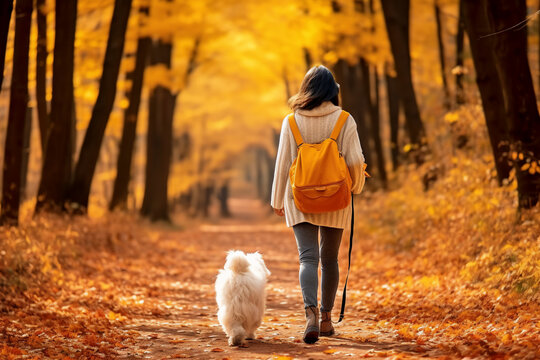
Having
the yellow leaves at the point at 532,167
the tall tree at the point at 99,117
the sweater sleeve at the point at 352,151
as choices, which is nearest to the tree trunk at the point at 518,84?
the yellow leaves at the point at 532,167

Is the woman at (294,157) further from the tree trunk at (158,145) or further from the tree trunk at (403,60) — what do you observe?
the tree trunk at (158,145)

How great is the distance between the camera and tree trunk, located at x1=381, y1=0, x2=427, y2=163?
46.4 feet

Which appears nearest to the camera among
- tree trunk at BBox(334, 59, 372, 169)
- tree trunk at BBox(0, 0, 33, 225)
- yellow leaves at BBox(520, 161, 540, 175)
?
yellow leaves at BBox(520, 161, 540, 175)

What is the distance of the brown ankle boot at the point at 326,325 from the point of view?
5.49 metres

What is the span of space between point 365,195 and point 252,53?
36.8ft

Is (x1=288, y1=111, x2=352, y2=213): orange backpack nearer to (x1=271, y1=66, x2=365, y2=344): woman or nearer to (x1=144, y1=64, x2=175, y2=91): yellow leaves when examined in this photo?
(x1=271, y1=66, x2=365, y2=344): woman

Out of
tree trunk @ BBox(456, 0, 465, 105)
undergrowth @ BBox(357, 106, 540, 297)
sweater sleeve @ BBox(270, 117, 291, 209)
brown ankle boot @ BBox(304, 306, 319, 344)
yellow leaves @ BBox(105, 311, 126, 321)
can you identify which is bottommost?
yellow leaves @ BBox(105, 311, 126, 321)

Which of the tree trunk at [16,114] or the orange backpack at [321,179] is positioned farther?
the tree trunk at [16,114]

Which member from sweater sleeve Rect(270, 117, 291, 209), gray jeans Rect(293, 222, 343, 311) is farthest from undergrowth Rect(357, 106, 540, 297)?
sweater sleeve Rect(270, 117, 291, 209)

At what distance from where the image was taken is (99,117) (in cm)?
1269

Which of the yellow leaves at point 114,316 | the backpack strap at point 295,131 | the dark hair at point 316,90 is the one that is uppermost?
the dark hair at point 316,90

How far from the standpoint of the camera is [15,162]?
9.89 meters

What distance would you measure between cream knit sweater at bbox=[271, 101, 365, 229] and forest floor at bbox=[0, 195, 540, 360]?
1.01 metres

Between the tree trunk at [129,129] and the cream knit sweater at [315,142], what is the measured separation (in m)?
11.5
